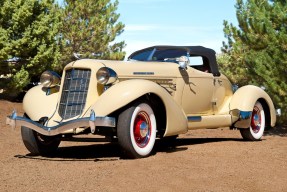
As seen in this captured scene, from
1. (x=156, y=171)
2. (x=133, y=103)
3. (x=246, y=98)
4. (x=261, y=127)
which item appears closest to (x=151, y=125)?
(x=133, y=103)

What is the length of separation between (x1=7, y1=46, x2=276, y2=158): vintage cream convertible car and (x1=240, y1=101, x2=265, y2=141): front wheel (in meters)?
0.23

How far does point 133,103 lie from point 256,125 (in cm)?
382

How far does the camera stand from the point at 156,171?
554 cm

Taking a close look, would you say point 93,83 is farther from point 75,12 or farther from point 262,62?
point 75,12

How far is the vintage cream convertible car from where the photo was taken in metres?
6.48

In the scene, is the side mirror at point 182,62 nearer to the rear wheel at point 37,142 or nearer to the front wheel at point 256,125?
the front wheel at point 256,125

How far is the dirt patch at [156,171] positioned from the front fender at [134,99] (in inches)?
18.7

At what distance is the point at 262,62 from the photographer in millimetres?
12961

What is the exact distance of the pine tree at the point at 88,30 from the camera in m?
27.6

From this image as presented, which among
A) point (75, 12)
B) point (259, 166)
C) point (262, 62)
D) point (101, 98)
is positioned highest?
point (75, 12)

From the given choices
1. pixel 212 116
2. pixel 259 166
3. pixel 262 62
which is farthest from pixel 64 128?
pixel 262 62

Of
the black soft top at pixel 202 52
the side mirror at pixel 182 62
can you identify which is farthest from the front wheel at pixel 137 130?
the black soft top at pixel 202 52

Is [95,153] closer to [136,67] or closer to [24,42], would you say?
[136,67]

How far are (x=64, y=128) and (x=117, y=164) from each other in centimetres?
91
